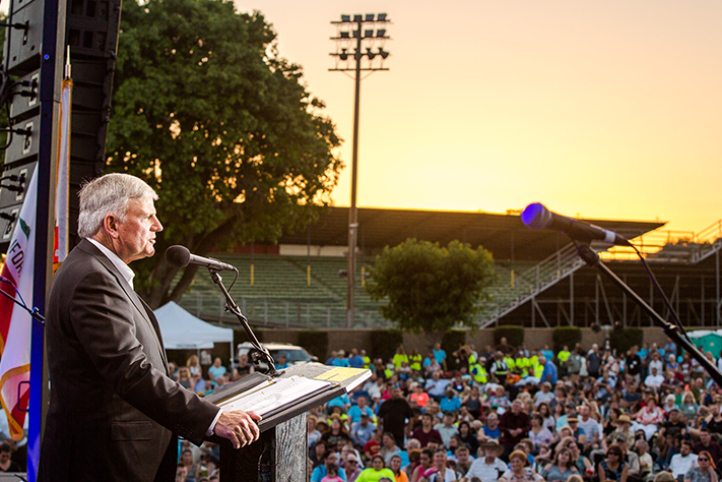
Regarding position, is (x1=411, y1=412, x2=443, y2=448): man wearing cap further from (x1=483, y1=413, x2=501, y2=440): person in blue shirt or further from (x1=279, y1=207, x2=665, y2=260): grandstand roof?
(x1=279, y1=207, x2=665, y2=260): grandstand roof

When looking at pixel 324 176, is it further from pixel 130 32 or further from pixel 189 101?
pixel 130 32

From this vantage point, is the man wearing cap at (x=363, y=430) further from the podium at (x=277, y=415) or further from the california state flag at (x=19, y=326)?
the podium at (x=277, y=415)

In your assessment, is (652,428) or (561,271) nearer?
(652,428)

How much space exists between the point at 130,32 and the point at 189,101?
211 centimetres

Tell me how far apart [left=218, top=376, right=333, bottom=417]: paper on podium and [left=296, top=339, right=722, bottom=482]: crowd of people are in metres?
5.30

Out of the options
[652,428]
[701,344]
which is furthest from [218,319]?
[652,428]

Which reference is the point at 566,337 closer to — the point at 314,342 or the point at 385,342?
the point at 385,342

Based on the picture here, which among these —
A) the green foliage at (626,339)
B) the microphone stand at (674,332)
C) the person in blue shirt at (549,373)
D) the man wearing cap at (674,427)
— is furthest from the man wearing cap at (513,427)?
the green foliage at (626,339)

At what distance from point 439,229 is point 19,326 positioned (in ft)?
114

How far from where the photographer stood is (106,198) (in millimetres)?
2320

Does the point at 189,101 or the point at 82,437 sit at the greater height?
the point at 189,101

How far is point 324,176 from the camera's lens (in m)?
20.0

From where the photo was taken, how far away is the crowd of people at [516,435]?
8.22 metres

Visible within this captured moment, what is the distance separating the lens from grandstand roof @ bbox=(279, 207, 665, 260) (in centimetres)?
3634
